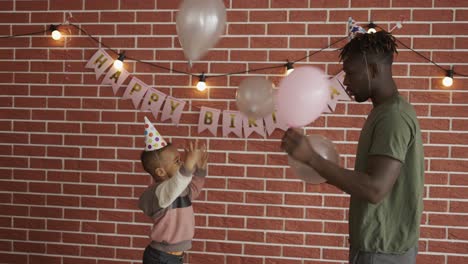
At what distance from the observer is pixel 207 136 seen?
2562 mm

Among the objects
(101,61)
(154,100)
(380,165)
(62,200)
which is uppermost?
(101,61)

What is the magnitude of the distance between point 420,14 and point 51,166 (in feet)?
7.21

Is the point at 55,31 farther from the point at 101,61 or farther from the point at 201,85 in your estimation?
the point at 201,85

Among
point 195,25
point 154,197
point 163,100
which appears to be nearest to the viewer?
point 195,25

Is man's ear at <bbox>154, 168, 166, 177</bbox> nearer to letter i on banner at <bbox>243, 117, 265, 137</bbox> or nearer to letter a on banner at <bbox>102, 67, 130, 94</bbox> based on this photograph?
letter i on banner at <bbox>243, 117, 265, 137</bbox>

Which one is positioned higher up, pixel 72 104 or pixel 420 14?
pixel 420 14

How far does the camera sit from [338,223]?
2500 millimetres

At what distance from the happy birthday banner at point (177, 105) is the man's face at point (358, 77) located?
37.7 inches

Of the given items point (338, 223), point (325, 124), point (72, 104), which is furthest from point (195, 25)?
point (338, 223)

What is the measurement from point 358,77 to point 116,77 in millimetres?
1548

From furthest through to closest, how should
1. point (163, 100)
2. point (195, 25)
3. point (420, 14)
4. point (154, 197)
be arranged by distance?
point (163, 100), point (420, 14), point (154, 197), point (195, 25)

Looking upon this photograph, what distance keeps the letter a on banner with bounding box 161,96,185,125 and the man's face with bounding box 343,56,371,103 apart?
4.04 feet

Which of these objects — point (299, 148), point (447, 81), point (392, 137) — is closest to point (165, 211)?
point (299, 148)

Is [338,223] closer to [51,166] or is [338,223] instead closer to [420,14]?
[420,14]
